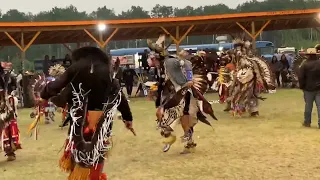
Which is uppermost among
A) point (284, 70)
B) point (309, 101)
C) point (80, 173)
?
point (80, 173)

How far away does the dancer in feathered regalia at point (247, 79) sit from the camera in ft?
40.1

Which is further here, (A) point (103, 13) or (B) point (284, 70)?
(A) point (103, 13)

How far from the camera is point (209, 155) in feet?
25.9

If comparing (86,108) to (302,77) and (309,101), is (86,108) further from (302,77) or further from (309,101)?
(309,101)

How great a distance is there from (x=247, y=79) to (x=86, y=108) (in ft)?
26.8

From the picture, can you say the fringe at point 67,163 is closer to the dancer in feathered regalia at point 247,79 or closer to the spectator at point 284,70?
the dancer in feathered regalia at point 247,79

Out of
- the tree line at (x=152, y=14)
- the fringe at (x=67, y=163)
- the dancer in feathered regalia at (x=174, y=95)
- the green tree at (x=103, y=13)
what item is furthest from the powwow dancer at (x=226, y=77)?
the green tree at (x=103, y=13)

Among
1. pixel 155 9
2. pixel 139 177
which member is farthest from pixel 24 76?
pixel 155 9

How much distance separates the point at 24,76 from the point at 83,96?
15.0 meters

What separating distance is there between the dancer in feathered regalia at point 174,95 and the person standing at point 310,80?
3301mm

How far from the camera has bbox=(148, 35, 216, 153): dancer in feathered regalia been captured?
7.80m

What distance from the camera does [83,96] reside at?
4.62 m

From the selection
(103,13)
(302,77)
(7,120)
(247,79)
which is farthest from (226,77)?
(103,13)

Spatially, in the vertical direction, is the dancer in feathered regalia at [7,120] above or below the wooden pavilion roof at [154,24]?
below
